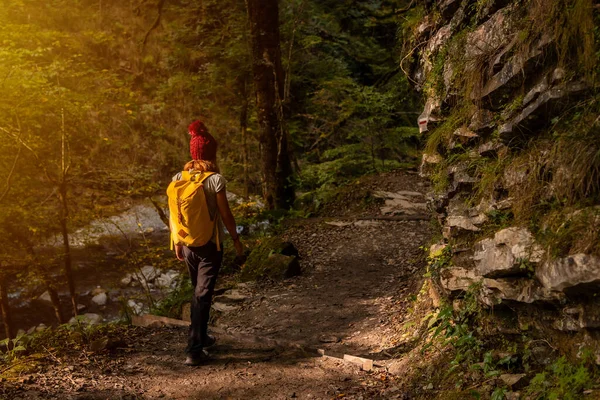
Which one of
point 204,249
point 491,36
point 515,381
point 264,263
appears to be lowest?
point 264,263

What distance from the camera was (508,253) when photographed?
3412mm

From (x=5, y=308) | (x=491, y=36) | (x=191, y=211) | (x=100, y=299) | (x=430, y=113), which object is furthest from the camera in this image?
(x=100, y=299)

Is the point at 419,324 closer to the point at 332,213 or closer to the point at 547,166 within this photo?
the point at 547,166

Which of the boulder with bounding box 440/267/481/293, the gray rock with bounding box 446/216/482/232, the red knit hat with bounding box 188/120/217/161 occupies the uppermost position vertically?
the red knit hat with bounding box 188/120/217/161

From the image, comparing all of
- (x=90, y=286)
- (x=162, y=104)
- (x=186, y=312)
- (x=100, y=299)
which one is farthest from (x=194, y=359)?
(x=162, y=104)

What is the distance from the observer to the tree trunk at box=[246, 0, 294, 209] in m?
10.6

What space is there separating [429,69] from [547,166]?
253 centimetres

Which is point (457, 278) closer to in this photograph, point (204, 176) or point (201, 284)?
point (201, 284)

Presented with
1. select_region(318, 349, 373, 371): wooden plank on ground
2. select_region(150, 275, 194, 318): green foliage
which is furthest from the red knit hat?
select_region(150, 275, 194, 318): green foliage

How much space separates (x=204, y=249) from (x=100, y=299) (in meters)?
9.32

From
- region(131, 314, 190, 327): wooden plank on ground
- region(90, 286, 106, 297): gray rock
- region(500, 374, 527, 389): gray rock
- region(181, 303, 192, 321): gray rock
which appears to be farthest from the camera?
region(90, 286, 106, 297): gray rock

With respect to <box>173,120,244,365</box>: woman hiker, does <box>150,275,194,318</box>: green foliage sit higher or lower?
lower

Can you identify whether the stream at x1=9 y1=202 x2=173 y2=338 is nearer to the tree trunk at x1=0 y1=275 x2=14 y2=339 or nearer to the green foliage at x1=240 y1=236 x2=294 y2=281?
the tree trunk at x1=0 y1=275 x2=14 y2=339

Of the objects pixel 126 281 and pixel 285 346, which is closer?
pixel 285 346
